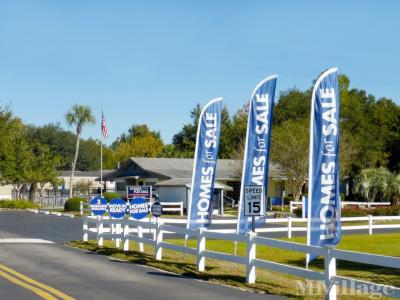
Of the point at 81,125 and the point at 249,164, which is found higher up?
the point at 81,125

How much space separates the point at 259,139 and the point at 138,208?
642 centimetres

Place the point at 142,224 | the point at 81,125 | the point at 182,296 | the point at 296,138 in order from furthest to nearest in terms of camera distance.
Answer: the point at 81,125 < the point at 296,138 < the point at 142,224 < the point at 182,296

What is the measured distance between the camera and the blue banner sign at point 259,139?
18031mm

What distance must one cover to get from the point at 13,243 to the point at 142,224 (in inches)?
254

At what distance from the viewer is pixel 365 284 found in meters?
11.2

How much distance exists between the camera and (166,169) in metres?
62.8

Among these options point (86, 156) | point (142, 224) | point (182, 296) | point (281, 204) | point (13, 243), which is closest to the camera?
point (182, 296)

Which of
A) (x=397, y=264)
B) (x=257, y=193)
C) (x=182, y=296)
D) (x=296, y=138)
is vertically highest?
(x=296, y=138)

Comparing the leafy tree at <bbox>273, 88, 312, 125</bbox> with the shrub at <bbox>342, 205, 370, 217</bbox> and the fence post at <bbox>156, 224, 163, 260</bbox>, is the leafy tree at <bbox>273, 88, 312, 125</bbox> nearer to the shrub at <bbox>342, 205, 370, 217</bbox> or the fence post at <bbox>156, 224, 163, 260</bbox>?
the shrub at <bbox>342, 205, 370, 217</bbox>

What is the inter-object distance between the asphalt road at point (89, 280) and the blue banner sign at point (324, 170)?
2.06 meters

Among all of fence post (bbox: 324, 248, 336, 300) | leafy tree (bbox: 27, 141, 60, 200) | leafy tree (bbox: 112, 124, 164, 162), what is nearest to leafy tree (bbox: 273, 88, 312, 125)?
leafy tree (bbox: 27, 141, 60, 200)

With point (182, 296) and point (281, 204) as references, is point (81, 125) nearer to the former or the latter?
point (281, 204)

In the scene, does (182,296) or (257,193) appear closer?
(182,296)

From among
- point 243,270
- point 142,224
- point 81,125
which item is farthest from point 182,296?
point 81,125
